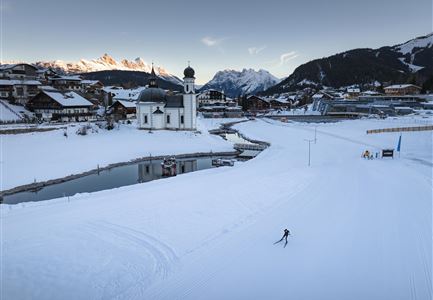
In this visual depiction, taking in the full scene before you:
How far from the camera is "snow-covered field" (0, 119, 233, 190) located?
2753cm

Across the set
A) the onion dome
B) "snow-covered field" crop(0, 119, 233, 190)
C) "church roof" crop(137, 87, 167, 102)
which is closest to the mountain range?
the onion dome

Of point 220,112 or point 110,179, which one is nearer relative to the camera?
point 110,179

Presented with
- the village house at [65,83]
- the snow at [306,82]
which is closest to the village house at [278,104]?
the snow at [306,82]

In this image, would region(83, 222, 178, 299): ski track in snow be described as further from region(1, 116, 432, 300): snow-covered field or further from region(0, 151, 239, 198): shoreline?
region(0, 151, 239, 198): shoreline

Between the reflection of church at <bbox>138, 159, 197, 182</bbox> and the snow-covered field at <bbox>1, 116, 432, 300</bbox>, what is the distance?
4.91 m

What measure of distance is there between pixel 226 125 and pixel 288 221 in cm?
5566

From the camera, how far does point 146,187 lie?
925 inches

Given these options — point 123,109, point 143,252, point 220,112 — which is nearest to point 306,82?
point 220,112

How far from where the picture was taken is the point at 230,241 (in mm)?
14180

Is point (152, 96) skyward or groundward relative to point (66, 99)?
skyward

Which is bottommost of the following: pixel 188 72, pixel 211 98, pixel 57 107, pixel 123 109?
pixel 123 109

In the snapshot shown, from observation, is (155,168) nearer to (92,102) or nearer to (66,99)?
(66,99)

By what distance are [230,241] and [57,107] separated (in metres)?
45.7

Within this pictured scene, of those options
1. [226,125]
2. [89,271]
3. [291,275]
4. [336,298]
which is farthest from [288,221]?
[226,125]
